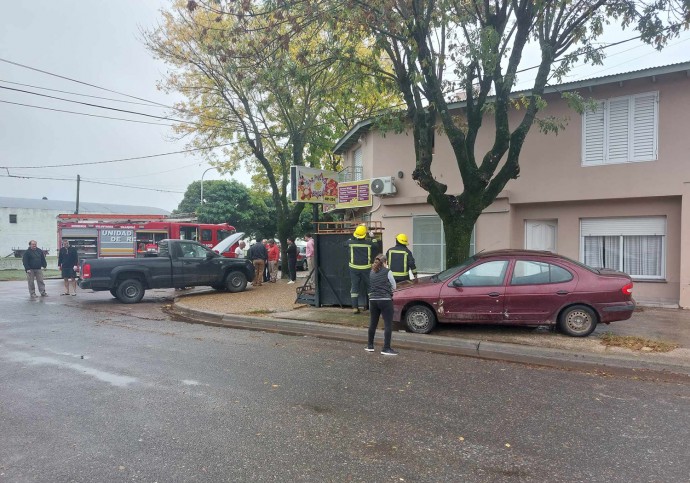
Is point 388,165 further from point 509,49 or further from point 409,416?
point 409,416

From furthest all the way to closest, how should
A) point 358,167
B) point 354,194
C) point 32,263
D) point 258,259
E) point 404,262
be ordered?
point 358,167 → point 258,259 → point 354,194 → point 32,263 → point 404,262

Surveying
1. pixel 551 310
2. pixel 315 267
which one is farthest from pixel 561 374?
pixel 315 267

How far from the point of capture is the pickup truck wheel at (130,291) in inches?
520

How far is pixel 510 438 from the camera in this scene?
4031 millimetres

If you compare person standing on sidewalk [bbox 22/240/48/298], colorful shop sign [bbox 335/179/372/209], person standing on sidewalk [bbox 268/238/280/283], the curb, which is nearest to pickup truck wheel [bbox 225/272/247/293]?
person standing on sidewalk [bbox 268/238/280/283]

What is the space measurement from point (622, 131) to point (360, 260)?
7.14 m

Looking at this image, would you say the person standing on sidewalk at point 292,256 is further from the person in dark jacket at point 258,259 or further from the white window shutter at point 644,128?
the white window shutter at point 644,128

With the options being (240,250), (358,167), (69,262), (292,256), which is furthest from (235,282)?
(240,250)

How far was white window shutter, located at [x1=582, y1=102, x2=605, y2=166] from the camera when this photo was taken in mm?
11320

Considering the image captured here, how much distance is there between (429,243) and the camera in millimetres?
13945

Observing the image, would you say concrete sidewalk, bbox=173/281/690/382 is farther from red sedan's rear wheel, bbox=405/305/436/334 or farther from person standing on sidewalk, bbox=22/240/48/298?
person standing on sidewalk, bbox=22/240/48/298

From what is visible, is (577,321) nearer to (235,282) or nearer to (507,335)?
(507,335)

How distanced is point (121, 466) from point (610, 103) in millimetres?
12255

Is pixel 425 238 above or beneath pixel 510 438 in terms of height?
above
